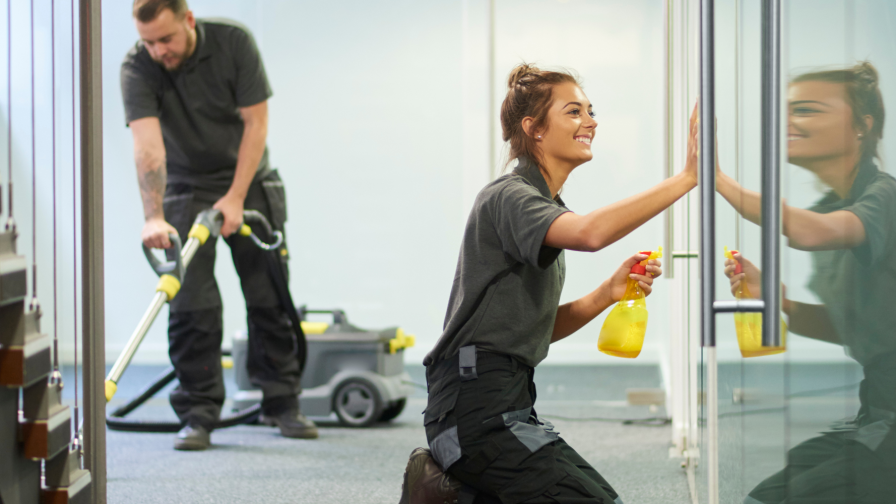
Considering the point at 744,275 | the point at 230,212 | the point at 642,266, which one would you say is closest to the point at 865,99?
the point at 744,275

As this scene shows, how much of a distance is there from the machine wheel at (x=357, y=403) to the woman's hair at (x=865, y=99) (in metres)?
2.18

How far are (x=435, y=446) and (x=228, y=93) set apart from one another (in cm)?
184

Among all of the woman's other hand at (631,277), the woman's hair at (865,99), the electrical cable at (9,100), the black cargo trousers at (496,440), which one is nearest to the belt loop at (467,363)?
the black cargo trousers at (496,440)

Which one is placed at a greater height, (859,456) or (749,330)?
(749,330)

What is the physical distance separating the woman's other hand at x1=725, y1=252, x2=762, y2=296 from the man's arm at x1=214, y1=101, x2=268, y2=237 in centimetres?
181

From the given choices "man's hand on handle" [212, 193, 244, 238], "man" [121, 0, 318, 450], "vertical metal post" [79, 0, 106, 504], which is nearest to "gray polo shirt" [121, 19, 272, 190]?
"man" [121, 0, 318, 450]

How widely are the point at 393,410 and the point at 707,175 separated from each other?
215cm

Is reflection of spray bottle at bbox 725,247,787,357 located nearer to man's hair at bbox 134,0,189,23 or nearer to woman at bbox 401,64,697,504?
woman at bbox 401,64,697,504

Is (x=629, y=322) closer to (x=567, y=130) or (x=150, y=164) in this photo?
(x=567, y=130)

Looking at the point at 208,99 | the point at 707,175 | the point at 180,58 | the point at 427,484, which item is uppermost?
the point at 180,58

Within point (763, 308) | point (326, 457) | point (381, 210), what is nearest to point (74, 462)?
point (326, 457)

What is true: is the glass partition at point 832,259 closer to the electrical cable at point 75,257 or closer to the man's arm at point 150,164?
the electrical cable at point 75,257

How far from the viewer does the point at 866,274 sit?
819mm

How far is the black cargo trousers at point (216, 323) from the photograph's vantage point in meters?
2.62
